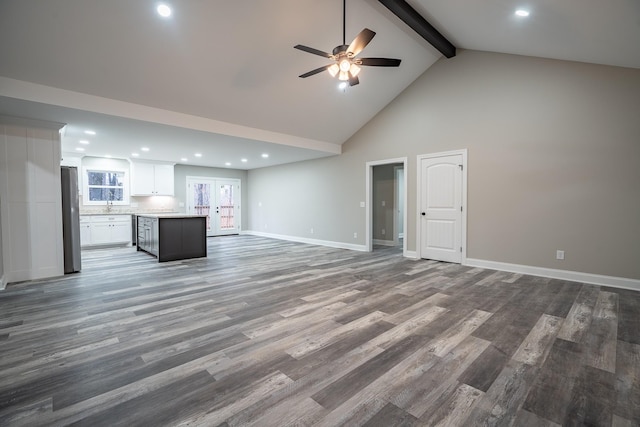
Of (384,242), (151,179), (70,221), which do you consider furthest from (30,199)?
(384,242)

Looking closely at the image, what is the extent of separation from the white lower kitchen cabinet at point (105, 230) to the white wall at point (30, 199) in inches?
130

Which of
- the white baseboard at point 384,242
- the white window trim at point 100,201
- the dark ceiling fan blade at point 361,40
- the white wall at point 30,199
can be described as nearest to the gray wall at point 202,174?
the white window trim at point 100,201

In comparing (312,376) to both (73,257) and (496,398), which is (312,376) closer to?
(496,398)

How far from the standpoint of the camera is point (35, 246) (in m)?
4.59

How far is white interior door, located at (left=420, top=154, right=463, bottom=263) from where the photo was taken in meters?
5.59

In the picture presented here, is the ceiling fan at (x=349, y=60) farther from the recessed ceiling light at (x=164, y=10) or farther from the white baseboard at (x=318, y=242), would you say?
the white baseboard at (x=318, y=242)

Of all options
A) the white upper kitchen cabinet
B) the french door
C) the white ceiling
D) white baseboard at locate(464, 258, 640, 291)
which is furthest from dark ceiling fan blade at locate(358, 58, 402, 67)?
the french door

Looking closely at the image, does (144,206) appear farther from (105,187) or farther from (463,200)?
(463,200)

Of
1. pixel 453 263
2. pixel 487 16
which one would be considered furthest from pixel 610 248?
pixel 487 16

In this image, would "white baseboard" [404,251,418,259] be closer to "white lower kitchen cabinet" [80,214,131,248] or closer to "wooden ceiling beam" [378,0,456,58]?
"wooden ceiling beam" [378,0,456,58]

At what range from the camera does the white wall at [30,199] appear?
432cm

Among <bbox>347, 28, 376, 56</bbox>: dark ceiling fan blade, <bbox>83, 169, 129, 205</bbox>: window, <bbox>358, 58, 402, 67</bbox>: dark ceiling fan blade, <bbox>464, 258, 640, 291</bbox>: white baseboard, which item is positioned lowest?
<bbox>464, 258, 640, 291</bbox>: white baseboard

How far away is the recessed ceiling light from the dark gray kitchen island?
12.8 feet

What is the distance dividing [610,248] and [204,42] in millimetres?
6338
